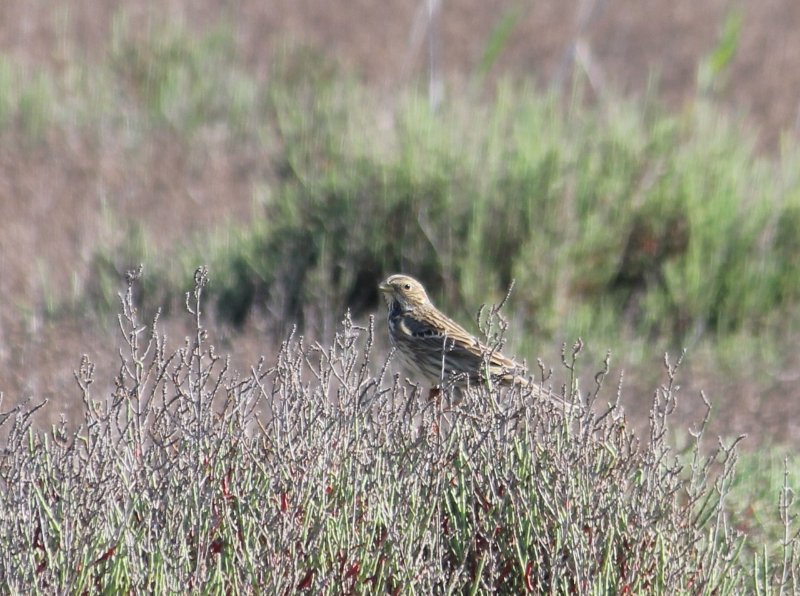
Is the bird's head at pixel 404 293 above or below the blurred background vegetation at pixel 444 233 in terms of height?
above

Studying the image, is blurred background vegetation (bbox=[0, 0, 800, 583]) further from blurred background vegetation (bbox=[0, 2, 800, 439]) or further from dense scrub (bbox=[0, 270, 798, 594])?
dense scrub (bbox=[0, 270, 798, 594])

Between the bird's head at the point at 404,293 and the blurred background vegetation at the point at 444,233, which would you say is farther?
the blurred background vegetation at the point at 444,233

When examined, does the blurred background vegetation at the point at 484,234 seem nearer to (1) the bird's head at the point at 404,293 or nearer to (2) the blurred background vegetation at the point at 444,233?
(2) the blurred background vegetation at the point at 444,233

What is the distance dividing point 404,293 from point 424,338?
0.40m

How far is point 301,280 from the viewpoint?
827 centimetres

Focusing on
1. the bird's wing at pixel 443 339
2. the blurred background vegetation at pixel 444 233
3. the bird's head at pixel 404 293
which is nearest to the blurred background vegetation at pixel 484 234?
the blurred background vegetation at pixel 444 233

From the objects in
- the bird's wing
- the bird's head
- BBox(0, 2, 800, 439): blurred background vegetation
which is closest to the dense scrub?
the bird's wing

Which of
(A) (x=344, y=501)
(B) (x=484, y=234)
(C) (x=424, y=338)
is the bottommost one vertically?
(B) (x=484, y=234)

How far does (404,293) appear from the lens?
6.75 meters

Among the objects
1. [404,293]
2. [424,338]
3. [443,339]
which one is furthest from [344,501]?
[404,293]

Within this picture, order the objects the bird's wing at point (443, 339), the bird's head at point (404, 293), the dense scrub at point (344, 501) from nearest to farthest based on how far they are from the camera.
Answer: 1. the dense scrub at point (344, 501)
2. the bird's wing at point (443, 339)
3. the bird's head at point (404, 293)

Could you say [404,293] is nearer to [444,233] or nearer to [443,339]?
[443,339]

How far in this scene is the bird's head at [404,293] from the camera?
22.1 feet

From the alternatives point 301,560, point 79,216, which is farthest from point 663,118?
point 301,560
